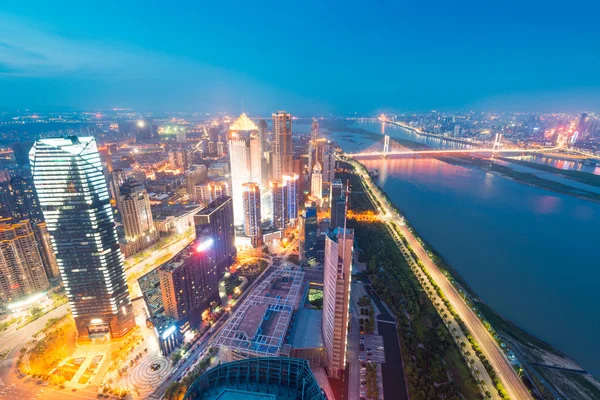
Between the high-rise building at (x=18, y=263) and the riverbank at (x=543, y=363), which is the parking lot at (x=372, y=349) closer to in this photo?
the riverbank at (x=543, y=363)

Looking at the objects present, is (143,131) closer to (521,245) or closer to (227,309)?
(227,309)

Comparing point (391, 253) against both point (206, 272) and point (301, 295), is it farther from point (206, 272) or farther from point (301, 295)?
point (206, 272)

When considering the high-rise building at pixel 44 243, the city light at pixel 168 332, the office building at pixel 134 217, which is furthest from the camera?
the office building at pixel 134 217

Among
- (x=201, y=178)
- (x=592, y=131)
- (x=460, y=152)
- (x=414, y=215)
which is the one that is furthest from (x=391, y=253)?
(x=592, y=131)

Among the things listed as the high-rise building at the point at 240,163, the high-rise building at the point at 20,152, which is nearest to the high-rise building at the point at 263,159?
the high-rise building at the point at 240,163

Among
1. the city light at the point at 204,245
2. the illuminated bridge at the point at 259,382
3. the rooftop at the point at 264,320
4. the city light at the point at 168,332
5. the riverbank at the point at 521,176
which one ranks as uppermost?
the illuminated bridge at the point at 259,382

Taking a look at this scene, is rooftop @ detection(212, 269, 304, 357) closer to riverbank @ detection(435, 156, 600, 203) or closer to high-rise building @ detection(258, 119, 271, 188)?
high-rise building @ detection(258, 119, 271, 188)
